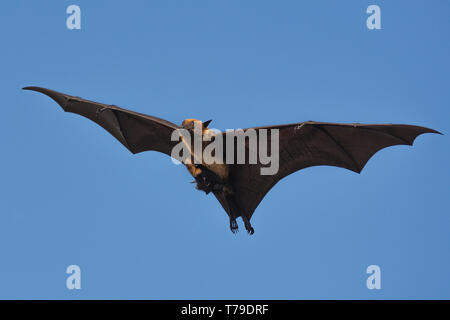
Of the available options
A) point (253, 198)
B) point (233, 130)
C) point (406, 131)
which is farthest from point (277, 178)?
point (406, 131)

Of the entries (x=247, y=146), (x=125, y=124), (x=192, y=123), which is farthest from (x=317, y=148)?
(x=125, y=124)

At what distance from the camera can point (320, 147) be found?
721 inches

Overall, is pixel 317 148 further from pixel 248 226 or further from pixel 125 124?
pixel 125 124

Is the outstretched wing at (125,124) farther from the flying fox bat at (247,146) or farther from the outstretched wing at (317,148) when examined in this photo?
the outstretched wing at (317,148)

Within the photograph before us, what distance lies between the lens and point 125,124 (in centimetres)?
2027

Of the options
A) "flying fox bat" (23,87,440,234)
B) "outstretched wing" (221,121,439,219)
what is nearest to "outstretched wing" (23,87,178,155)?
"flying fox bat" (23,87,440,234)

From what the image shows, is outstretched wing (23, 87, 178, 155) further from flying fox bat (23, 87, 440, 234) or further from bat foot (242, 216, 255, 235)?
bat foot (242, 216, 255, 235)

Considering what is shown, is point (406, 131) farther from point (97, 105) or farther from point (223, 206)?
point (97, 105)

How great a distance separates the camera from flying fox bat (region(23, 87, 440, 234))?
57.6 feet

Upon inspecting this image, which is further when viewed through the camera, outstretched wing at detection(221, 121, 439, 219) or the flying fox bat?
the flying fox bat

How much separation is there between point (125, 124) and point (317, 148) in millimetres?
5124

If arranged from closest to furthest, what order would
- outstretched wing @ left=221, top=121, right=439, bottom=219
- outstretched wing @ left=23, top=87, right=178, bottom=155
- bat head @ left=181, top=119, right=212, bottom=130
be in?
outstretched wing @ left=221, top=121, right=439, bottom=219 → bat head @ left=181, top=119, right=212, bottom=130 → outstretched wing @ left=23, top=87, right=178, bottom=155

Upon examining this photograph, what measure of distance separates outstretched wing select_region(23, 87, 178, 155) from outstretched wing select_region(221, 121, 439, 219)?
2.14 meters

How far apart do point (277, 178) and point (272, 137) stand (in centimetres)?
133
